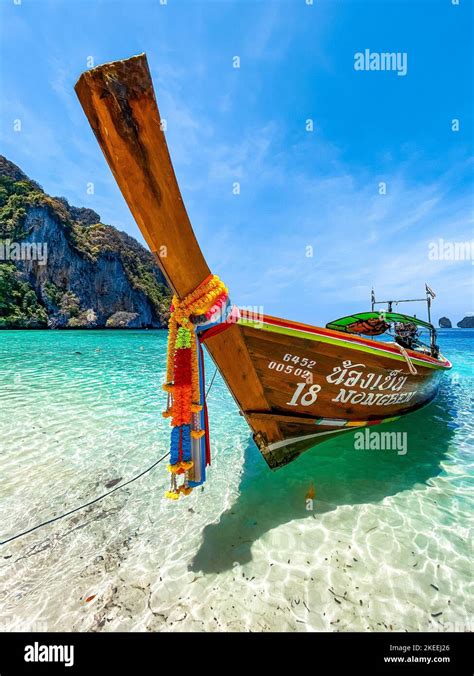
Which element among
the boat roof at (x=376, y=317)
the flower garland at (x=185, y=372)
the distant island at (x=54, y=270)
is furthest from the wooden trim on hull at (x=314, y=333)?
the distant island at (x=54, y=270)

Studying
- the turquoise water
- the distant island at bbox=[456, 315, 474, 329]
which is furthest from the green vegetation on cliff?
the distant island at bbox=[456, 315, 474, 329]

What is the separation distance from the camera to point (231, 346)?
334 cm

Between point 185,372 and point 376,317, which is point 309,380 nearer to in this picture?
point 185,372

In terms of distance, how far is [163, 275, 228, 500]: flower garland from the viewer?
268 cm

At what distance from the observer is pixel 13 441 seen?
18.6ft

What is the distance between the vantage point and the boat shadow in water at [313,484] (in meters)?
3.25

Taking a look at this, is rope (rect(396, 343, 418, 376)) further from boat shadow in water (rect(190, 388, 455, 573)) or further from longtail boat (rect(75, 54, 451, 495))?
boat shadow in water (rect(190, 388, 455, 573))

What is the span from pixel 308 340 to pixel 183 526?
295 centimetres

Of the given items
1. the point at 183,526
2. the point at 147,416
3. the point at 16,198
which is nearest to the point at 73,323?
the point at 16,198
